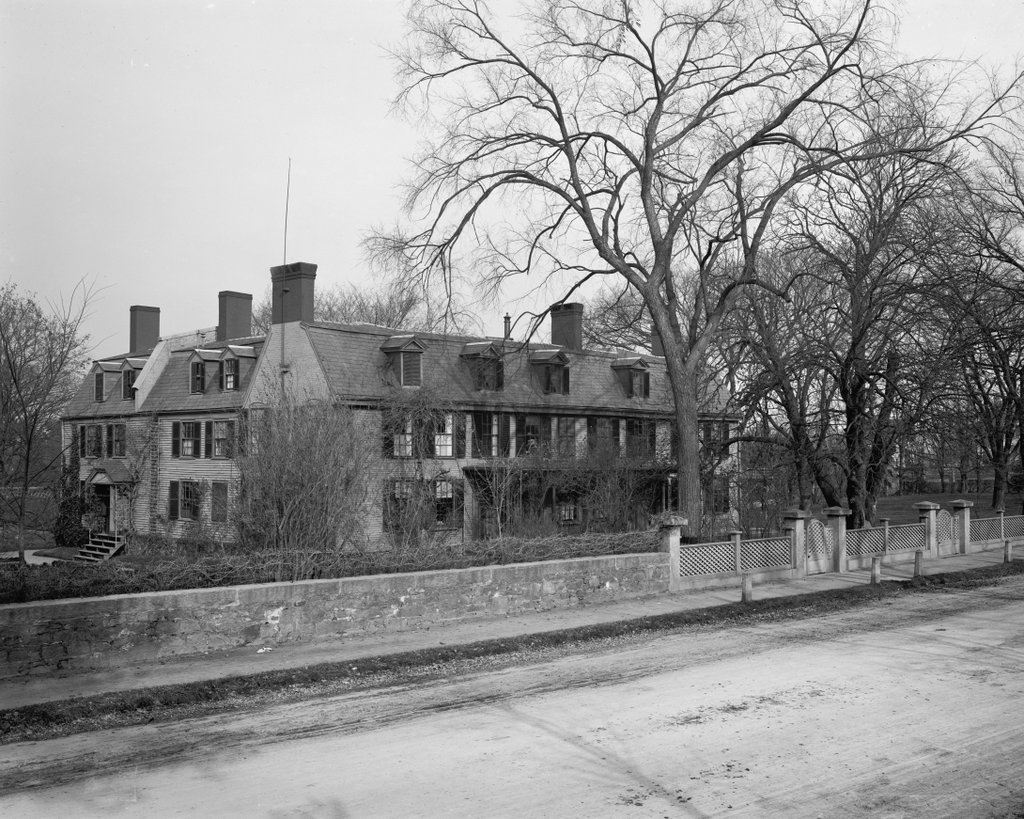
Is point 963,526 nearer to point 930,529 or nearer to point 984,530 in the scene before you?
point 984,530

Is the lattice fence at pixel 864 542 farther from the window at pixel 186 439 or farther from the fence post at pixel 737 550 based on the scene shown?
the window at pixel 186 439

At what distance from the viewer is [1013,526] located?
31.4 metres

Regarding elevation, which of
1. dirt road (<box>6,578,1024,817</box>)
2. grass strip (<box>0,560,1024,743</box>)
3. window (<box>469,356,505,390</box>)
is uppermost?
window (<box>469,356,505,390</box>)

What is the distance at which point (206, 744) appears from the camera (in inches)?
353

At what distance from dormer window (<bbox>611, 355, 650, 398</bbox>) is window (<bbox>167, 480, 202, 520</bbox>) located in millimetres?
17833

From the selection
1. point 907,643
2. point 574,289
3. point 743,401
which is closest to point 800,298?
point 743,401

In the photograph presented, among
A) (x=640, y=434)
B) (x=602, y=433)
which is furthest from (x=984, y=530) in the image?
(x=640, y=434)

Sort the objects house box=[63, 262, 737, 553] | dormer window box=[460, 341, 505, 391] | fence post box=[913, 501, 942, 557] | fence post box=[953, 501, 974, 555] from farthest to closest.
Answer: dormer window box=[460, 341, 505, 391]
house box=[63, 262, 737, 553]
fence post box=[953, 501, 974, 555]
fence post box=[913, 501, 942, 557]

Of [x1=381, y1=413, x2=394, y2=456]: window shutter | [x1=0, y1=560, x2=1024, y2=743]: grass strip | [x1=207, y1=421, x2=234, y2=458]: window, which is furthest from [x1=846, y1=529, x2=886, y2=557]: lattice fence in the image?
[x1=207, y1=421, x2=234, y2=458]: window

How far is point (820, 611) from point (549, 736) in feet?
32.6

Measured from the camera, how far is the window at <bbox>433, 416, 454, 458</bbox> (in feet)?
113

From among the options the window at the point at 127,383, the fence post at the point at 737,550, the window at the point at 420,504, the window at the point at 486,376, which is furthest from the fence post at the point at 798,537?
the window at the point at 127,383

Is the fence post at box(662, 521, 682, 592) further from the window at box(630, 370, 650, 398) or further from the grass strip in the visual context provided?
the window at box(630, 370, 650, 398)

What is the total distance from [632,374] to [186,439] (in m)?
18.6
